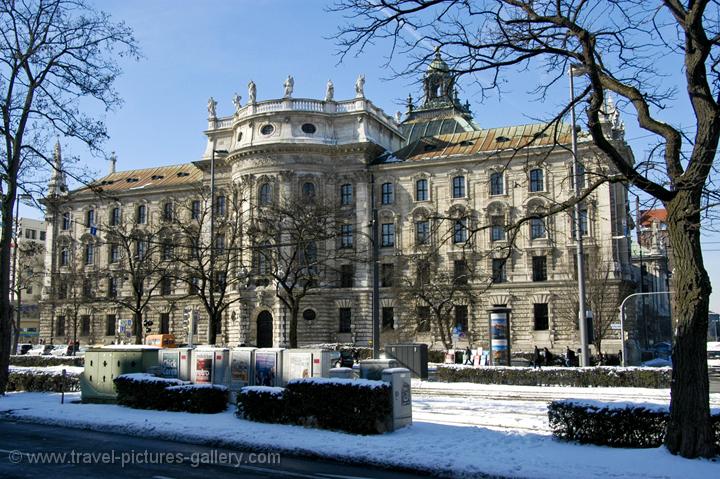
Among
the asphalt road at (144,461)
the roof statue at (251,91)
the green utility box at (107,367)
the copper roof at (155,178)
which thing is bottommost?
the asphalt road at (144,461)

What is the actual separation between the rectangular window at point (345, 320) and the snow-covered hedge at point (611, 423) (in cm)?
4687

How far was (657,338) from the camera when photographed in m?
83.7

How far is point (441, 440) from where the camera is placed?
14.3m

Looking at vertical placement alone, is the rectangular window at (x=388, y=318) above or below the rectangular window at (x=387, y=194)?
below

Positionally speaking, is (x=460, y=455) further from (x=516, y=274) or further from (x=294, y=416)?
(x=516, y=274)

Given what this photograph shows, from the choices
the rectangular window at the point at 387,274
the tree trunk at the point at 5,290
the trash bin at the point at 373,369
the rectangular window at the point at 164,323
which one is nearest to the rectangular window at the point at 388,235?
the rectangular window at the point at 387,274

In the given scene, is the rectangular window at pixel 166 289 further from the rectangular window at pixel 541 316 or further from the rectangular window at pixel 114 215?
the rectangular window at pixel 541 316

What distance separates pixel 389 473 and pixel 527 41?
8048mm

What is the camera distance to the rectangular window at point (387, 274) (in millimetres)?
60266

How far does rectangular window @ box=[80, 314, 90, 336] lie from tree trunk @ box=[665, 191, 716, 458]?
227ft

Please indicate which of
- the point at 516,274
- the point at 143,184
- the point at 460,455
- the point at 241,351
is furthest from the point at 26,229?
the point at 460,455

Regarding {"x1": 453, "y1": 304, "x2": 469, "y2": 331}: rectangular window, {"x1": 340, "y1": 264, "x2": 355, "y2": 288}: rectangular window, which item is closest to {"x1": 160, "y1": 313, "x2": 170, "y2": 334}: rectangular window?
{"x1": 340, "y1": 264, "x2": 355, "y2": 288}: rectangular window

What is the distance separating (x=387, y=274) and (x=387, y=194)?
7026 millimetres

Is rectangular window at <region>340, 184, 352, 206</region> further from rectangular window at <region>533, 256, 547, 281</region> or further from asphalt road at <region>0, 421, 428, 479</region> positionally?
asphalt road at <region>0, 421, 428, 479</region>
